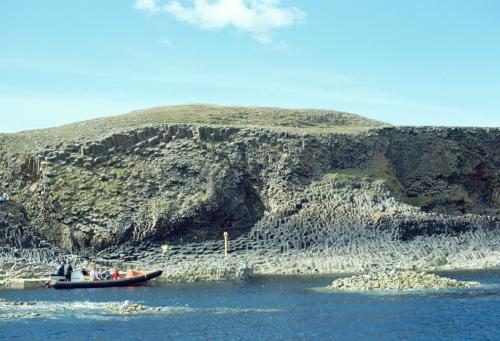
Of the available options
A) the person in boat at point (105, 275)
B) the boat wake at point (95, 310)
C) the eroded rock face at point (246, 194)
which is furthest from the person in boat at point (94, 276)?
the boat wake at point (95, 310)

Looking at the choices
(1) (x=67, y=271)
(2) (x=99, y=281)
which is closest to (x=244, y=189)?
(2) (x=99, y=281)

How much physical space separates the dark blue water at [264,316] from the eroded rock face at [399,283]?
2168 millimetres

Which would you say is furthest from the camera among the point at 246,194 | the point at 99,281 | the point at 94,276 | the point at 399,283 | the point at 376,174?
the point at 376,174

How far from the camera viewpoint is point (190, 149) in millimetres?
90750

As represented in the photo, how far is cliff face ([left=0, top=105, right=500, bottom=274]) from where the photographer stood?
3199 inches

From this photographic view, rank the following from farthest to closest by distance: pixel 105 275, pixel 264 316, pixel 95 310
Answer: pixel 105 275 → pixel 95 310 → pixel 264 316

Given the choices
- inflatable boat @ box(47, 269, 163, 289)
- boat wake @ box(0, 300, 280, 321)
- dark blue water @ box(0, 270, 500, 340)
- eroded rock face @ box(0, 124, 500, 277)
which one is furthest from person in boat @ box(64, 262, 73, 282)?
boat wake @ box(0, 300, 280, 321)

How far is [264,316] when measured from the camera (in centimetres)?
4816

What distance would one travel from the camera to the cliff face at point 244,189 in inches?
3199

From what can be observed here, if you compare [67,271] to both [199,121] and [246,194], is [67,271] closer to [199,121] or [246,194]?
[246,194]

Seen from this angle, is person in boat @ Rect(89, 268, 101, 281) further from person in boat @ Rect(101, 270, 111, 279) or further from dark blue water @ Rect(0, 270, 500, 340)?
dark blue water @ Rect(0, 270, 500, 340)

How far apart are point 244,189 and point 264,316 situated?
135 ft

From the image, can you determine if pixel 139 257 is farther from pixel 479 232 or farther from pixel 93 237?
pixel 479 232

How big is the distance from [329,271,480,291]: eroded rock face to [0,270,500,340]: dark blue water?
217 centimetres
